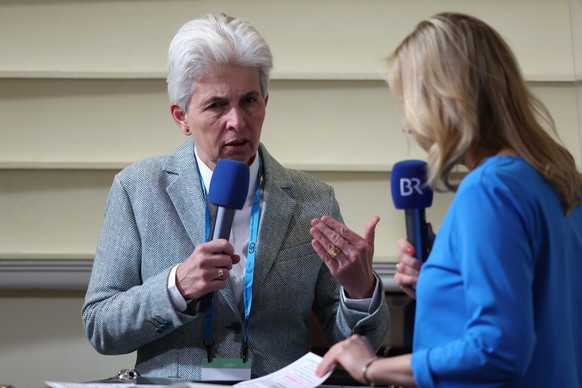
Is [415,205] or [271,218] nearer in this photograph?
[415,205]

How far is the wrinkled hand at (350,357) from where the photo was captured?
1.58 metres

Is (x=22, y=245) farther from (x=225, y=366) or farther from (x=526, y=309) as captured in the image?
(x=526, y=309)

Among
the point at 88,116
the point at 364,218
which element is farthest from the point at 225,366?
the point at 88,116

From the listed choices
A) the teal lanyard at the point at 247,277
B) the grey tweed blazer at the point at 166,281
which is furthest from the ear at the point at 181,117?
the teal lanyard at the point at 247,277

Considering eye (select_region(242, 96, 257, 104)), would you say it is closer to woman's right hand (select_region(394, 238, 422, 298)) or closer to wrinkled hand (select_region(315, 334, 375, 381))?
woman's right hand (select_region(394, 238, 422, 298))

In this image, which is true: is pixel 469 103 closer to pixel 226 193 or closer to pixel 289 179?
pixel 226 193

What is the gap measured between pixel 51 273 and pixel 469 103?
2247 millimetres

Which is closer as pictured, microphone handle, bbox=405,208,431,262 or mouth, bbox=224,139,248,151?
microphone handle, bbox=405,208,431,262

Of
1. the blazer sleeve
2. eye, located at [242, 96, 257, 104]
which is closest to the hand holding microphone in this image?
the blazer sleeve

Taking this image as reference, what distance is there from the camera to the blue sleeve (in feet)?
4.55

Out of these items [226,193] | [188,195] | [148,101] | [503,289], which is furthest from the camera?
[148,101]

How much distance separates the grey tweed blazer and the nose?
0.17 metres

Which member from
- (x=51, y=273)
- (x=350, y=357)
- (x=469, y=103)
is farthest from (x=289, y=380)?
(x=51, y=273)

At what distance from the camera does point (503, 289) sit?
139cm
